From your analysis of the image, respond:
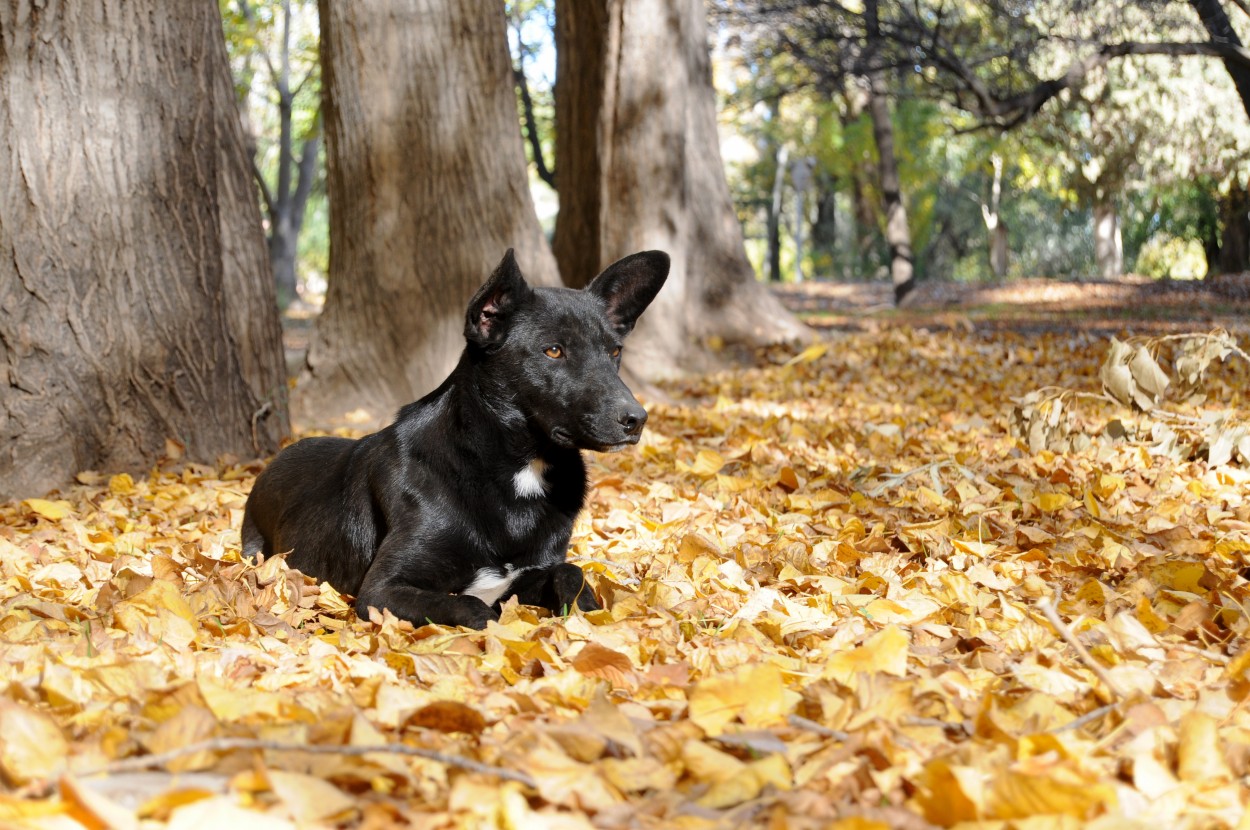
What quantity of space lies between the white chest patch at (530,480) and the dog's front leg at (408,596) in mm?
437

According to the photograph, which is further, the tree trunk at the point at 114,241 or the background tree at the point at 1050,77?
the background tree at the point at 1050,77

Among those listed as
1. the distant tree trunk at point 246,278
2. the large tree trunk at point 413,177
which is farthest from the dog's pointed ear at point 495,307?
the large tree trunk at point 413,177

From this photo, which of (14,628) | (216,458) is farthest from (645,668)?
(216,458)

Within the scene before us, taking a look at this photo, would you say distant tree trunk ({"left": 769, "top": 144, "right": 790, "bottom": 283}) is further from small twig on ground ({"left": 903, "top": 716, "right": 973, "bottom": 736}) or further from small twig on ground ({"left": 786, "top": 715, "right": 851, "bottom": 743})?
small twig on ground ({"left": 786, "top": 715, "right": 851, "bottom": 743})

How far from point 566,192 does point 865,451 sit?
19.7 feet

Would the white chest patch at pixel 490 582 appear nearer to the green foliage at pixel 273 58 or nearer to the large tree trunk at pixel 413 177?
the large tree trunk at pixel 413 177

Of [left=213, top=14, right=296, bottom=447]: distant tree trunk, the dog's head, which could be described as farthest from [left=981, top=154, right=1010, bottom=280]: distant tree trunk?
the dog's head

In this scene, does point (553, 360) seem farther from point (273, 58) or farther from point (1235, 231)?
point (273, 58)

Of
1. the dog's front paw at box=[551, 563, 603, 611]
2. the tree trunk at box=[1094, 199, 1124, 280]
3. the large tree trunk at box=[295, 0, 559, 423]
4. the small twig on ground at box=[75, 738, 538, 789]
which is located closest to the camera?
the small twig on ground at box=[75, 738, 538, 789]

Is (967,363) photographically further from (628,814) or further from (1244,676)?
(628,814)

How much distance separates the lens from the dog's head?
399cm

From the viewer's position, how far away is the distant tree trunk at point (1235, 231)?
27656mm

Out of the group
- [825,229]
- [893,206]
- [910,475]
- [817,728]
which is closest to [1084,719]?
[817,728]

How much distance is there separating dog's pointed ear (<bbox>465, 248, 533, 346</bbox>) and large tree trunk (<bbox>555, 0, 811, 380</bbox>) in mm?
6346
